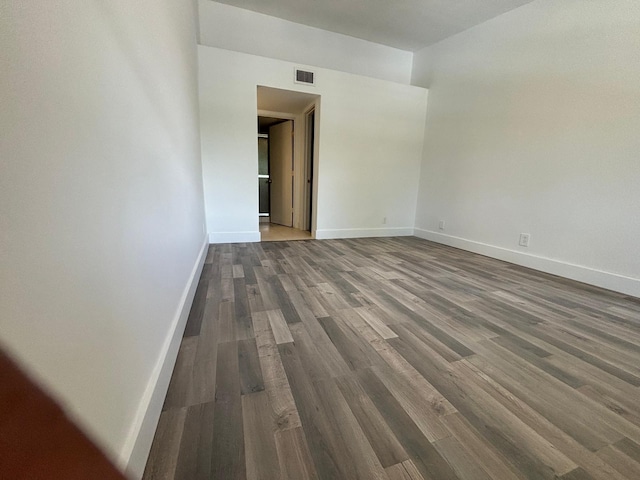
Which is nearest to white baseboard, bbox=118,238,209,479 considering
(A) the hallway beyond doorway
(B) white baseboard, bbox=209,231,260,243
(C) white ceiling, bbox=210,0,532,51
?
(B) white baseboard, bbox=209,231,260,243

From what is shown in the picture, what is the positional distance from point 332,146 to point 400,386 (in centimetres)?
345

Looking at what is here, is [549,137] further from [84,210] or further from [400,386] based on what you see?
[84,210]

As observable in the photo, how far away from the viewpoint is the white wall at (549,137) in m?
2.36

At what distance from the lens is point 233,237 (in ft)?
12.4

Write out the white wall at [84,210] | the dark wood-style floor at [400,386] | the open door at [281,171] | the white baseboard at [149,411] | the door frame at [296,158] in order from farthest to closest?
1. the open door at [281,171]
2. the door frame at [296,158]
3. the dark wood-style floor at [400,386]
4. the white baseboard at [149,411]
5. the white wall at [84,210]

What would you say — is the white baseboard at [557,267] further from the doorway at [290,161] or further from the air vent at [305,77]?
the air vent at [305,77]

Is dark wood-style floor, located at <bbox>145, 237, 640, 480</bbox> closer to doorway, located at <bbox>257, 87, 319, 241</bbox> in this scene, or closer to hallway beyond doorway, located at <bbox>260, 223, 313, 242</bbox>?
hallway beyond doorway, located at <bbox>260, 223, 313, 242</bbox>

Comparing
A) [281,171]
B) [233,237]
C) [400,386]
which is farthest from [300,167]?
[400,386]

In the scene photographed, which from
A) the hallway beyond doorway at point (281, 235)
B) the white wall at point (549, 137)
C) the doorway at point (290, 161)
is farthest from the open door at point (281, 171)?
the white wall at point (549, 137)

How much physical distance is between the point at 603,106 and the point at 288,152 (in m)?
4.23

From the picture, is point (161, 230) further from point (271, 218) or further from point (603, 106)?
point (271, 218)

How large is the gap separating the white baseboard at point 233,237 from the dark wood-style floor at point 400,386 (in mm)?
1523

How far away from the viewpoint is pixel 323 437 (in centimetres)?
95

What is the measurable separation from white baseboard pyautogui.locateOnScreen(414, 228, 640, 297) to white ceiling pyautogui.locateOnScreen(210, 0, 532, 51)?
2764 millimetres
